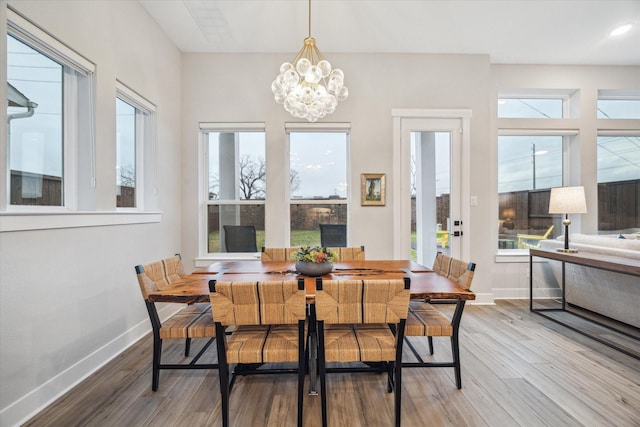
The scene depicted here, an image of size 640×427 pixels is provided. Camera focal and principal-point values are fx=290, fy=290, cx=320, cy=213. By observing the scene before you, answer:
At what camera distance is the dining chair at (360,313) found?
1.47m

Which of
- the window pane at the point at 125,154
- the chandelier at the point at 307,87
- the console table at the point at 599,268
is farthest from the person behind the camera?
the window pane at the point at 125,154

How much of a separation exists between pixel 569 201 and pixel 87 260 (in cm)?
451

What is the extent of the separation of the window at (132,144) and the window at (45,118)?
0.44 metres

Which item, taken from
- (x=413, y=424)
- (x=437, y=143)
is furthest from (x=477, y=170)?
(x=413, y=424)

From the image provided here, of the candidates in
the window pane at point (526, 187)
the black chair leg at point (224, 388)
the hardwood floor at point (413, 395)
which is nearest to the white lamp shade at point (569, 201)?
the window pane at point (526, 187)

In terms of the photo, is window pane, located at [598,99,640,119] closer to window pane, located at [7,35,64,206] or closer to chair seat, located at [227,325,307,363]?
chair seat, located at [227,325,307,363]

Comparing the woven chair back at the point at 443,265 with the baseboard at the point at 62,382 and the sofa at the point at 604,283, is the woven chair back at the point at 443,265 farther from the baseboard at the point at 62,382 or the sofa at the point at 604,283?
the baseboard at the point at 62,382

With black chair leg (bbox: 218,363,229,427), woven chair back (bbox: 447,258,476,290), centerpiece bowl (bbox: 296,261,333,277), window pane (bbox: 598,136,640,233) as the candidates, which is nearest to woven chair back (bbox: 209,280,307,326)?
black chair leg (bbox: 218,363,229,427)

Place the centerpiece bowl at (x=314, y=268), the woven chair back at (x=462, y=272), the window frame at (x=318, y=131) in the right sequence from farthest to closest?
the window frame at (x=318, y=131), the centerpiece bowl at (x=314, y=268), the woven chair back at (x=462, y=272)

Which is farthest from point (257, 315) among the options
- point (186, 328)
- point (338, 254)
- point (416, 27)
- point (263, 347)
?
point (416, 27)

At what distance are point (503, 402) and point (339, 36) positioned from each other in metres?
3.65

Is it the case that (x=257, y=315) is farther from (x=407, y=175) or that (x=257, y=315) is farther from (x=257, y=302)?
(x=407, y=175)

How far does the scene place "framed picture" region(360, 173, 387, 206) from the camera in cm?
366

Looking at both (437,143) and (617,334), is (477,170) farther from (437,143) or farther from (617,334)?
(617,334)
